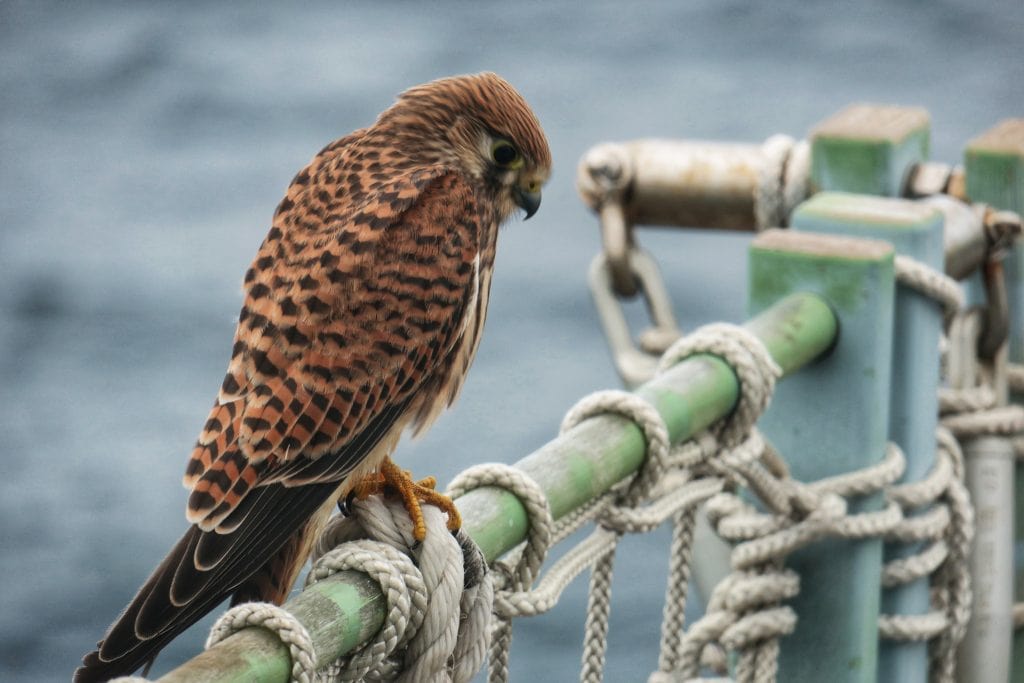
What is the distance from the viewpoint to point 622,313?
308 centimetres

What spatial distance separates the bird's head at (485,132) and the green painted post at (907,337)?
533 mm

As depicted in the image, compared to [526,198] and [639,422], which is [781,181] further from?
[639,422]

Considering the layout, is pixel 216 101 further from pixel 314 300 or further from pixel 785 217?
pixel 314 300

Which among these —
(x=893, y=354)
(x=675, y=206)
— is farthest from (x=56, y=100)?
(x=893, y=354)

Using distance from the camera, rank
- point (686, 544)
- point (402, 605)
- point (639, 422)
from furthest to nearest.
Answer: point (686, 544)
point (639, 422)
point (402, 605)

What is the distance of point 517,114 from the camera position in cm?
216

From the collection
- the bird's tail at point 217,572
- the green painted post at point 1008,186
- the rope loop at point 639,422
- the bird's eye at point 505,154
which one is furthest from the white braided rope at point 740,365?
the green painted post at point 1008,186

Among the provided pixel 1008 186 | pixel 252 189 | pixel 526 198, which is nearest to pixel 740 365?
pixel 526 198

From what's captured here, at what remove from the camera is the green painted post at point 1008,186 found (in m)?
2.89

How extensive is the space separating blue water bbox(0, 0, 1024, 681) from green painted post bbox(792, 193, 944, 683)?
3014 millimetres

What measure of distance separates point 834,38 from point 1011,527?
7.44m

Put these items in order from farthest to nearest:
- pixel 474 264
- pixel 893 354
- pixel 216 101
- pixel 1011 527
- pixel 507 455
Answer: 1. pixel 216 101
2. pixel 507 455
3. pixel 1011 527
4. pixel 893 354
5. pixel 474 264

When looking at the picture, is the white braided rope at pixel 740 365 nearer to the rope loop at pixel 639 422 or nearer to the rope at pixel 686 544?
the rope at pixel 686 544

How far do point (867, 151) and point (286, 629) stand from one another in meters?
1.65
